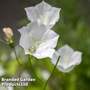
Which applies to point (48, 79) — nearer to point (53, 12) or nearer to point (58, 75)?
point (58, 75)

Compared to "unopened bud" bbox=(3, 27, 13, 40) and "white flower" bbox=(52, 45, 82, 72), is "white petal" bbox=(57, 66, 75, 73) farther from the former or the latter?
"unopened bud" bbox=(3, 27, 13, 40)

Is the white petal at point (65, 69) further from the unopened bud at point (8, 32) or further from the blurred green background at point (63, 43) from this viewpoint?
the unopened bud at point (8, 32)

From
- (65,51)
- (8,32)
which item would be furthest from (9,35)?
(65,51)

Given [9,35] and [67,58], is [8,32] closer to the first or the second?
[9,35]

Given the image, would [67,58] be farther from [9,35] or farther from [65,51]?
[9,35]
